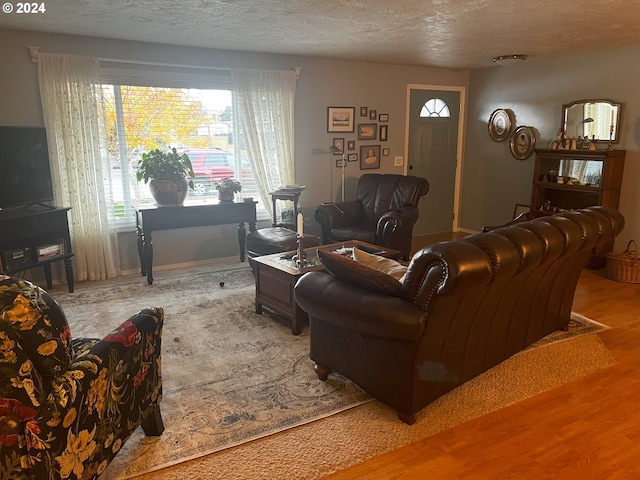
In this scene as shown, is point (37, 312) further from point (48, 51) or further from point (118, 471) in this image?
point (48, 51)

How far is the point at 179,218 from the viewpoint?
4.62 metres

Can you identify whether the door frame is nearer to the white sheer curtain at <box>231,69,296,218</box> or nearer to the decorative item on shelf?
the decorative item on shelf

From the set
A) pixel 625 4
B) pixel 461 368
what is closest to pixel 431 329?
pixel 461 368

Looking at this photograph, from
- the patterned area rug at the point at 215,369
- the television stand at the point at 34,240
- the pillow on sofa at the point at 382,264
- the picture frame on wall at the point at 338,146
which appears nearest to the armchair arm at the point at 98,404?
the patterned area rug at the point at 215,369

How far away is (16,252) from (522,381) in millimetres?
3842

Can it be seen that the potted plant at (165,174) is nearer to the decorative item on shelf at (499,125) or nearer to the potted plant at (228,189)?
the potted plant at (228,189)

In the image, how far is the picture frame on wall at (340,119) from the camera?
5.79 metres

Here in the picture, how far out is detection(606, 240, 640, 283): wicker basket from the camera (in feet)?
14.9

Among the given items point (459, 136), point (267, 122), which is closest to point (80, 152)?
point (267, 122)

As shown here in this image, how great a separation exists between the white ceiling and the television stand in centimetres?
153

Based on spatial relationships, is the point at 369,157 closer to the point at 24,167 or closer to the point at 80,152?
the point at 80,152

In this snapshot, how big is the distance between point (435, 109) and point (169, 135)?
3662 millimetres

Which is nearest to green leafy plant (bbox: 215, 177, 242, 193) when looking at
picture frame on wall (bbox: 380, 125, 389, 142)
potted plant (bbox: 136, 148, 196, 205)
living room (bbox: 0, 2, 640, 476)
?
potted plant (bbox: 136, 148, 196, 205)

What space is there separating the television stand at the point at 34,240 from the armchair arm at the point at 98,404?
2.32 metres
